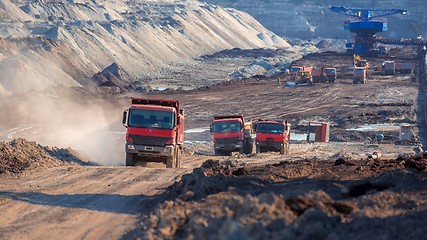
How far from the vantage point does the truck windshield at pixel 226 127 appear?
3734 centimetres

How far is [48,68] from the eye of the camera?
66.1m

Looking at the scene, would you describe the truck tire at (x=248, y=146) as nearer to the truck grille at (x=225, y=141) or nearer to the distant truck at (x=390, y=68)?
the truck grille at (x=225, y=141)

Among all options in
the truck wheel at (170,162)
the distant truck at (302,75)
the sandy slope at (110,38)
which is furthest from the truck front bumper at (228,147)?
the distant truck at (302,75)

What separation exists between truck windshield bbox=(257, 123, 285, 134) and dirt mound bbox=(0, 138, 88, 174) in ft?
37.5

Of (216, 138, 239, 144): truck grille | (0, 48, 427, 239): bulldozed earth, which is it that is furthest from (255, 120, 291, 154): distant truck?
(0, 48, 427, 239): bulldozed earth

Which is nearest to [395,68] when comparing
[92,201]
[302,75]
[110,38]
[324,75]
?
[324,75]

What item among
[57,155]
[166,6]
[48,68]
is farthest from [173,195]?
[166,6]

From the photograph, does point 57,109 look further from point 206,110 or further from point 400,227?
point 400,227

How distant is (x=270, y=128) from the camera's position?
1497 inches

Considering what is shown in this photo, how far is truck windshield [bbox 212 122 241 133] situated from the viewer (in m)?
37.3

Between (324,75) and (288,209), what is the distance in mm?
73066

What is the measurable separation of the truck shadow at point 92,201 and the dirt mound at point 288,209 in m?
0.81

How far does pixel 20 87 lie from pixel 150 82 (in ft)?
67.5

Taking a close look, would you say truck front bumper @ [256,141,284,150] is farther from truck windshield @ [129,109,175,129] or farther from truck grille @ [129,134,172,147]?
truck grille @ [129,134,172,147]
